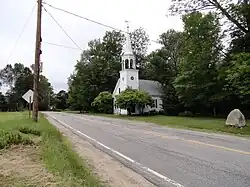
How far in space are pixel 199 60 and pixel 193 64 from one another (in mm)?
1725

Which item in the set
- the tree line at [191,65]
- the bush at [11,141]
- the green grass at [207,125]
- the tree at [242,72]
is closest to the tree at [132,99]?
the tree line at [191,65]

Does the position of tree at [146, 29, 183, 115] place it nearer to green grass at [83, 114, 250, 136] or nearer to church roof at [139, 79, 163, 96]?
church roof at [139, 79, 163, 96]

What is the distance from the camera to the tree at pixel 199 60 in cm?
3216

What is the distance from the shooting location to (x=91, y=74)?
2857 inches

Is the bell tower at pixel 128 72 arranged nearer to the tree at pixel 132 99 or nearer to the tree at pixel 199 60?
the tree at pixel 132 99

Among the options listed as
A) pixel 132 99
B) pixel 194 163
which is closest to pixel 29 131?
pixel 194 163

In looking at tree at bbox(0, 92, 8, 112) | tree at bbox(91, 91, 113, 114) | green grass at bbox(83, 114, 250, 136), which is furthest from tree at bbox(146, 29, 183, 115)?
tree at bbox(0, 92, 8, 112)

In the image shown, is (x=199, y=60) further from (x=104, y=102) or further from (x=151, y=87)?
(x=104, y=102)

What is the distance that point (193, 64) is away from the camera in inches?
1652

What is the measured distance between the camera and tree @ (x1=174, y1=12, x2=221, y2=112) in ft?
105

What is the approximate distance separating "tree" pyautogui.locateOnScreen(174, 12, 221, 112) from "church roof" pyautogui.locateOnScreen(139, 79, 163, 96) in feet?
34.1

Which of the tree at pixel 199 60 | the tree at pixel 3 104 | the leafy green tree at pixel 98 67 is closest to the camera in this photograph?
the tree at pixel 199 60

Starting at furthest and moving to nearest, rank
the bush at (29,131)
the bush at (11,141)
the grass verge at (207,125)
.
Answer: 1. the grass verge at (207,125)
2. the bush at (29,131)
3. the bush at (11,141)

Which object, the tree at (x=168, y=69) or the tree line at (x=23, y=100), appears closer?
the tree at (x=168, y=69)
